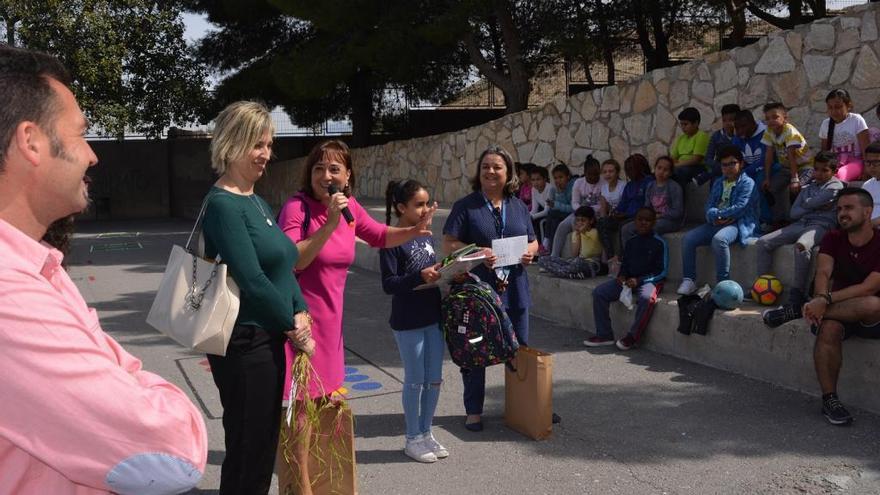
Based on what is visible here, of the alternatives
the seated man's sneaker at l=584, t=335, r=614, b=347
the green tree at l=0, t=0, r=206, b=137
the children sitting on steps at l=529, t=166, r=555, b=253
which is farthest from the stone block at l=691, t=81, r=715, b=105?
the green tree at l=0, t=0, r=206, b=137

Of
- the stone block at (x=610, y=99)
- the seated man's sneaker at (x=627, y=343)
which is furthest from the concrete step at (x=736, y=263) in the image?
the stone block at (x=610, y=99)

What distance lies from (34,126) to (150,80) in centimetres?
2623

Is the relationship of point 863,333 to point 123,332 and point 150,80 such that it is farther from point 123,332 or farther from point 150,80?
point 150,80

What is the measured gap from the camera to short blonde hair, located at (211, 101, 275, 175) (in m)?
3.58

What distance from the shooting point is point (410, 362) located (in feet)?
16.9

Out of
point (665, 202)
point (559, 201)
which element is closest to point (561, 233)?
point (559, 201)

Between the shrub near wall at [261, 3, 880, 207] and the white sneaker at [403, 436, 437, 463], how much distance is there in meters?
6.90

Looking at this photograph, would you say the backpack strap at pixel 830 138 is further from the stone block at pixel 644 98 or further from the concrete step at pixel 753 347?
the stone block at pixel 644 98

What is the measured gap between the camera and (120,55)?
24266 millimetres

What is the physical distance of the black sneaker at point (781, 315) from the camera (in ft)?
21.5

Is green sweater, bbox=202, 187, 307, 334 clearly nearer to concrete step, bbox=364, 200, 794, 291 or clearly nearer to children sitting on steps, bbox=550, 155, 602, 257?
concrete step, bbox=364, 200, 794, 291

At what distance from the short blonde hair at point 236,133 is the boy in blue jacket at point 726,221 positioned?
17.8 ft

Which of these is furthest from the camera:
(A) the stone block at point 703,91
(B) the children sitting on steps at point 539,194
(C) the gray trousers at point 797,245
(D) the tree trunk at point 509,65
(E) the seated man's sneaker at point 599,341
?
(D) the tree trunk at point 509,65

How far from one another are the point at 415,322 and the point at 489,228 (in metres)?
0.96
